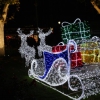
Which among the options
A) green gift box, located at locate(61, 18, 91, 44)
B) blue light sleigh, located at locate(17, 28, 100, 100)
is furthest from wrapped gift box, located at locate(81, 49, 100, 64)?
green gift box, located at locate(61, 18, 91, 44)

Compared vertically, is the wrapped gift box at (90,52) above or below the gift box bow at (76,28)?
below

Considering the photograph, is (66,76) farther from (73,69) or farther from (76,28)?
(76,28)

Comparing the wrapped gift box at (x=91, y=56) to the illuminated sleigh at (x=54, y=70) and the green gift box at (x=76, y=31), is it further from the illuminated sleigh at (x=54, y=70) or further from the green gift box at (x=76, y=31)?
the illuminated sleigh at (x=54, y=70)

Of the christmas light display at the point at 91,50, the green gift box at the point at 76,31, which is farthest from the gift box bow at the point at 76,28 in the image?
the christmas light display at the point at 91,50

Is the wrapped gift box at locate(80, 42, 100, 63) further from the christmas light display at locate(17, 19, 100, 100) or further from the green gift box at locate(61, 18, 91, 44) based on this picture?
the green gift box at locate(61, 18, 91, 44)

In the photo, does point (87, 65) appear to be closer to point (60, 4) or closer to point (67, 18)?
point (60, 4)

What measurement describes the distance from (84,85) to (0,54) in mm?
11746

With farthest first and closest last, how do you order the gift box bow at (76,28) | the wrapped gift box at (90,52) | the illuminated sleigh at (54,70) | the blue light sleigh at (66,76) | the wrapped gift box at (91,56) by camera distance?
the gift box bow at (76,28) < the wrapped gift box at (91,56) < the wrapped gift box at (90,52) < the illuminated sleigh at (54,70) < the blue light sleigh at (66,76)

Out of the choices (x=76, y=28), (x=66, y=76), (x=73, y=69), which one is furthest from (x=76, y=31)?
(x=66, y=76)

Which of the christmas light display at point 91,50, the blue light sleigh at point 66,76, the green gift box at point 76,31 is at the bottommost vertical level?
the blue light sleigh at point 66,76

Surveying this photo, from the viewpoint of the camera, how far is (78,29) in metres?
13.2

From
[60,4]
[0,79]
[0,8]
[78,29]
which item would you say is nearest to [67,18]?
[60,4]

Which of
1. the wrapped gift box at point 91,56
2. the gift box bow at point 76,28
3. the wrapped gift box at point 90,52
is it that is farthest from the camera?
the gift box bow at point 76,28

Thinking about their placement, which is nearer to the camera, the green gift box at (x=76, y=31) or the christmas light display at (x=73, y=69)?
the christmas light display at (x=73, y=69)
